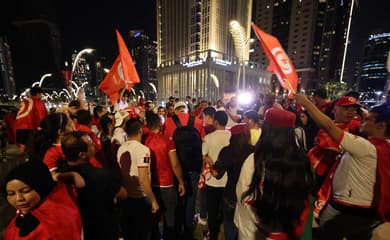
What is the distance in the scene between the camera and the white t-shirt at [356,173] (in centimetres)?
196

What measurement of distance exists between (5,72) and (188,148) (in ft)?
243

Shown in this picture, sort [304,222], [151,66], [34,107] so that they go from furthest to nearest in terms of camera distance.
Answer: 1. [151,66]
2. [34,107]
3. [304,222]

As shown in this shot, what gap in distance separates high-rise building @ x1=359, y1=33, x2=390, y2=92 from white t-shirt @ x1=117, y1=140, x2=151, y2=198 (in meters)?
106

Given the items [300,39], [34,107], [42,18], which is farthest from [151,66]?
[34,107]

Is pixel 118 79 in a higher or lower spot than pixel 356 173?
higher

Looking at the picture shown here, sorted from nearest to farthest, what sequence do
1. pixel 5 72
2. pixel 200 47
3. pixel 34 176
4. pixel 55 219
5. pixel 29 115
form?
pixel 34 176, pixel 55 219, pixel 29 115, pixel 5 72, pixel 200 47

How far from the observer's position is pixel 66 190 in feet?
5.26

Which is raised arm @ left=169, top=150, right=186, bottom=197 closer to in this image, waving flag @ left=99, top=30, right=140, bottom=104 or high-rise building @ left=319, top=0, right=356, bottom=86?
waving flag @ left=99, top=30, right=140, bottom=104

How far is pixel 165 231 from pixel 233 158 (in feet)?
6.00

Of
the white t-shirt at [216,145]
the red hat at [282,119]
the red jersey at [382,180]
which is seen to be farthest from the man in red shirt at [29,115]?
the red jersey at [382,180]

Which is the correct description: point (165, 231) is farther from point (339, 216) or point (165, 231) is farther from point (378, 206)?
point (378, 206)

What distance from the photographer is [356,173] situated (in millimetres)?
2115

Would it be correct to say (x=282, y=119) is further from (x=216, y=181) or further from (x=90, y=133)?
(x=90, y=133)

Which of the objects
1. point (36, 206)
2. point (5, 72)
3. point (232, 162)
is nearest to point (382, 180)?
point (232, 162)
